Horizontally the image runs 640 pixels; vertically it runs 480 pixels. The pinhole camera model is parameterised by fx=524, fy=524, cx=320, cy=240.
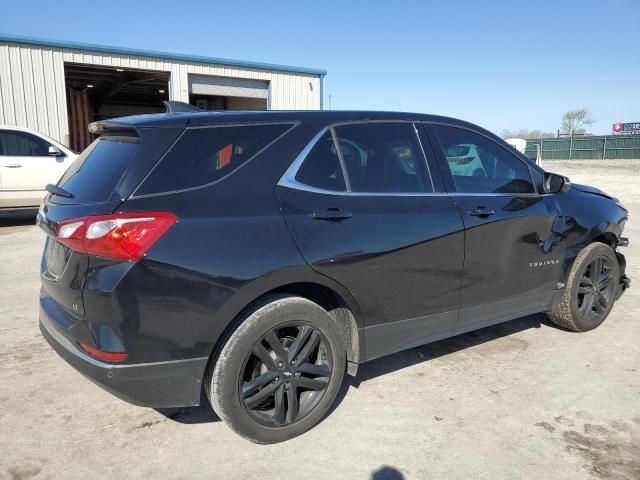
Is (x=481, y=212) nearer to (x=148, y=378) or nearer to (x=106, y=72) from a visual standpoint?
(x=148, y=378)

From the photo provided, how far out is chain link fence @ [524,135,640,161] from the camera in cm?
3725

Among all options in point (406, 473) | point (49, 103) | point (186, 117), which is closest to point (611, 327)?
point (406, 473)

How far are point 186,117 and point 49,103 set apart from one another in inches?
522

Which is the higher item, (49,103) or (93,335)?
(49,103)

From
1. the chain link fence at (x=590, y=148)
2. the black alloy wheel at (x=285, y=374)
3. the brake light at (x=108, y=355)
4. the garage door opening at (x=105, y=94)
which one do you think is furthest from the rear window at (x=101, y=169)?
the chain link fence at (x=590, y=148)

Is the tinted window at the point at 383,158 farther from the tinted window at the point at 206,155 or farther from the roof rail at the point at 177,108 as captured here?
the roof rail at the point at 177,108

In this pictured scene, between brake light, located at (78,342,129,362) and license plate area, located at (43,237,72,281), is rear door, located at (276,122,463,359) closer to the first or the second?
brake light, located at (78,342,129,362)

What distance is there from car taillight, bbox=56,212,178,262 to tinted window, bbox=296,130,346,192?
784mm

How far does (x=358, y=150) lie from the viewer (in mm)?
3084

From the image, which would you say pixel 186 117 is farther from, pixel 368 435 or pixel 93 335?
pixel 368 435

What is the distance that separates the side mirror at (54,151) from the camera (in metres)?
9.86

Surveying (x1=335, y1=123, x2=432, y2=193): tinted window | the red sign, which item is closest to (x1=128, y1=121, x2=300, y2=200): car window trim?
(x1=335, y1=123, x2=432, y2=193): tinted window

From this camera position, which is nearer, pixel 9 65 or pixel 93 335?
pixel 93 335

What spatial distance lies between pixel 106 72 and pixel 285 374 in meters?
19.2
